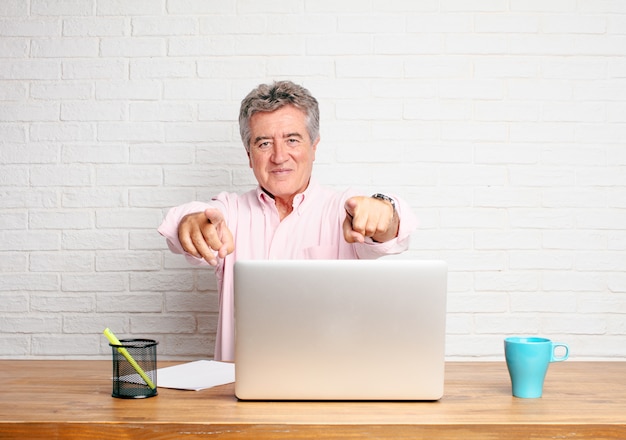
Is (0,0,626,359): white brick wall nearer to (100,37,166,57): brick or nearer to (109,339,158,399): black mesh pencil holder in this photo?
(100,37,166,57): brick

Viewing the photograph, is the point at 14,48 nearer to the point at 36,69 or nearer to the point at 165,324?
the point at 36,69

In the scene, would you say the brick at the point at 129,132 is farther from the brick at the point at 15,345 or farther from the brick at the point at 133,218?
the brick at the point at 15,345

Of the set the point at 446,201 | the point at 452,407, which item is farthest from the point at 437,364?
the point at 446,201

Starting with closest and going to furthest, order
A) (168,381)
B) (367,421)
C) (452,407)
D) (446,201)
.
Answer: (367,421) < (452,407) < (168,381) < (446,201)

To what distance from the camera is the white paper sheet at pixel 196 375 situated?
4.86 feet

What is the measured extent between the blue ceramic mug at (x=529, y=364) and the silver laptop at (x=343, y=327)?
173 mm

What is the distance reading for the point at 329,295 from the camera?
1.30m

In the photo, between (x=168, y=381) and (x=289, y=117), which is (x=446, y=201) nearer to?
(x=289, y=117)

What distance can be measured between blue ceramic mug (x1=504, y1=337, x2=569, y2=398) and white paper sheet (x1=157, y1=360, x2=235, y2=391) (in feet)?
1.93

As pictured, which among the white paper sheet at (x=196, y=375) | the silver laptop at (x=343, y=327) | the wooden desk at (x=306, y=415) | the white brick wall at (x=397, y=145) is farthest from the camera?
the white brick wall at (x=397, y=145)

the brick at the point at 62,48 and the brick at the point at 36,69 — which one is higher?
the brick at the point at 62,48

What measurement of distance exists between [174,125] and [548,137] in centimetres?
149

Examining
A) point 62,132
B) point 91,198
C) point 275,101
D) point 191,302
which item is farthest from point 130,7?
point 191,302

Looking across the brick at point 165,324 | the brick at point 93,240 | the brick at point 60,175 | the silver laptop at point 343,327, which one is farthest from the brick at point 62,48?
the silver laptop at point 343,327
